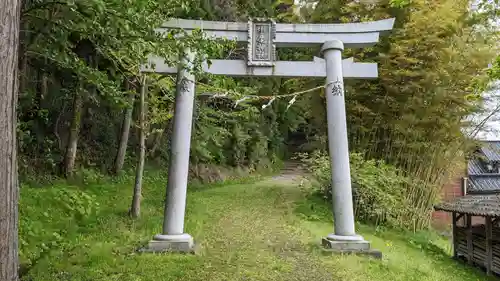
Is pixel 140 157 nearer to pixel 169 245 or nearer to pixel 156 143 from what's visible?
pixel 169 245

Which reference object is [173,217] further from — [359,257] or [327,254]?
[359,257]

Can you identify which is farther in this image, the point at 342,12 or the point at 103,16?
the point at 342,12

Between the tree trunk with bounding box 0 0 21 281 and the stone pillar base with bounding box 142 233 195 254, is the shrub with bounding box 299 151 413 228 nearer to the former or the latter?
the stone pillar base with bounding box 142 233 195 254

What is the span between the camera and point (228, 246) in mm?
6676

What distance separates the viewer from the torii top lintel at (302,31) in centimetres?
689

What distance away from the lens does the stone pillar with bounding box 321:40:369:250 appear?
6422mm

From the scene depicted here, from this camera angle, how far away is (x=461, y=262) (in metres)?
9.45

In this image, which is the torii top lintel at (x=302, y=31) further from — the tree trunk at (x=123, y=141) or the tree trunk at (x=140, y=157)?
the tree trunk at (x=123, y=141)

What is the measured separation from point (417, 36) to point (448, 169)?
3.32m

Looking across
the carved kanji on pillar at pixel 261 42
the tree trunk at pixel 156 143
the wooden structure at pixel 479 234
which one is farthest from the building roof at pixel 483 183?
the tree trunk at pixel 156 143

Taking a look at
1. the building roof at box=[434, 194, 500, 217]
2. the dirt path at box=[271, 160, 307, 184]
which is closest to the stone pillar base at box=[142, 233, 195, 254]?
the building roof at box=[434, 194, 500, 217]

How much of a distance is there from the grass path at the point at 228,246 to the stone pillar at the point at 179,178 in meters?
0.28

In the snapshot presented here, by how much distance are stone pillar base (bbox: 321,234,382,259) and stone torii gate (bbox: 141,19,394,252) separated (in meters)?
0.02

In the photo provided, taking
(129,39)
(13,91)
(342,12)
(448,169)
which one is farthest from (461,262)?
(13,91)
